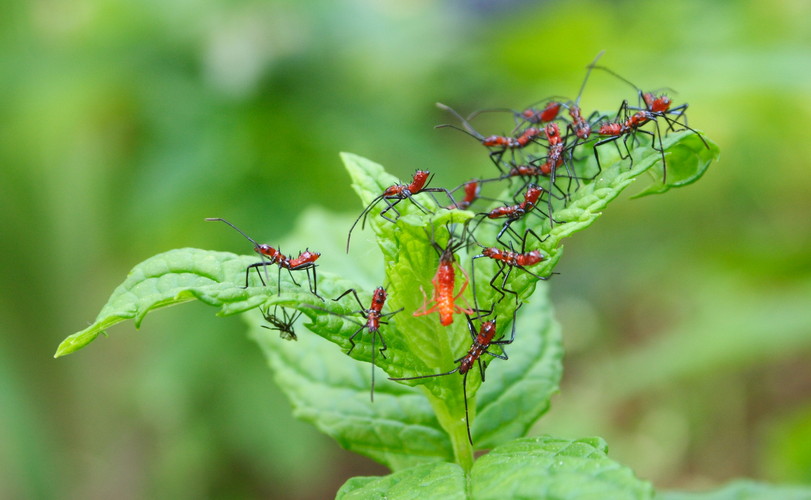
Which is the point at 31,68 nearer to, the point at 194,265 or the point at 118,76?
the point at 118,76

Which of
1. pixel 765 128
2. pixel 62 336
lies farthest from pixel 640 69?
pixel 62 336

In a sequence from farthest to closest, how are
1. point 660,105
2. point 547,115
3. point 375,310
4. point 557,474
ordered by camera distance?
1. point 547,115
2. point 660,105
3. point 375,310
4. point 557,474

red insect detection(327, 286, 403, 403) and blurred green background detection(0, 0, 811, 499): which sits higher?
blurred green background detection(0, 0, 811, 499)

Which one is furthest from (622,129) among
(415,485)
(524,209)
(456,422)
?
(415,485)

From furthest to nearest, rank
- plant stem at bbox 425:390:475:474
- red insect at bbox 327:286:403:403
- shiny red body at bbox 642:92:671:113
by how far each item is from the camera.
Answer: shiny red body at bbox 642:92:671:113
plant stem at bbox 425:390:475:474
red insect at bbox 327:286:403:403

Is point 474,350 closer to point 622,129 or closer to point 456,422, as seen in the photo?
point 456,422

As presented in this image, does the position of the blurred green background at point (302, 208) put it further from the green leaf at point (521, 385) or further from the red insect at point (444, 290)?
the red insect at point (444, 290)

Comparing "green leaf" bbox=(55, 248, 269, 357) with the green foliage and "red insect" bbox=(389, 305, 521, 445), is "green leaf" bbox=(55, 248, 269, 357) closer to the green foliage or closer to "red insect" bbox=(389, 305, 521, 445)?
the green foliage

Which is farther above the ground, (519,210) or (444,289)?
(519,210)

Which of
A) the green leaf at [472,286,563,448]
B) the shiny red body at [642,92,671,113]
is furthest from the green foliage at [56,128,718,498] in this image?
the shiny red body at [642,92,671,113]
